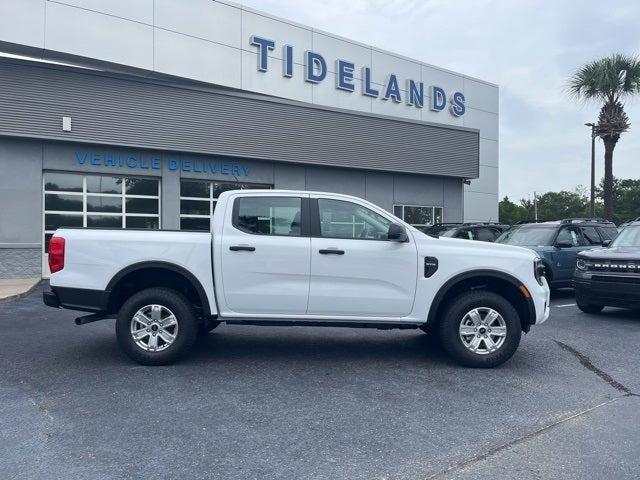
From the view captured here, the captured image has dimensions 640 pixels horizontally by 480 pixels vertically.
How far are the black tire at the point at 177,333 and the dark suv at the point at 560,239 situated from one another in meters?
8.53

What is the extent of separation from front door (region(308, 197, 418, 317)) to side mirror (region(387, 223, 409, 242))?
0.07 metres

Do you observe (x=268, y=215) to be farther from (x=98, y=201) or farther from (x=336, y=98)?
(x=336, y=98)

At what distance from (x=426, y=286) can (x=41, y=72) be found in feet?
43.6

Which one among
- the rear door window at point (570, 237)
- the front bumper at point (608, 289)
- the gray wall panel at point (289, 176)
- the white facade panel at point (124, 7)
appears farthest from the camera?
the gray wall panel at point (289, 176)

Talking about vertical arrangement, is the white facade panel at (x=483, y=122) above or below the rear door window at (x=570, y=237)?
above

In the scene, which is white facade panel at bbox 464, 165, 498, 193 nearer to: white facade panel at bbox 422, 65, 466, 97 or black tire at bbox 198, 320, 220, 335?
white facade panel at bbox 422, 65, 466, 97

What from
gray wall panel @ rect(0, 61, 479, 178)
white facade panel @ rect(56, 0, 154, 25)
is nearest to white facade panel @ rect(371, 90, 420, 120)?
gray wall panel @ rect(0, 61, 479, 178)

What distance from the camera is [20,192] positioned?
15125 mm

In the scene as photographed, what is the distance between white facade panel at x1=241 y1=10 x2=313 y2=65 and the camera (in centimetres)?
2042

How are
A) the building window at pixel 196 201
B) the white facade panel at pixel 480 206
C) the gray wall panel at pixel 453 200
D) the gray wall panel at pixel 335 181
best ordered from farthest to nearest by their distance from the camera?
the white facade panel at pixel 480 206, the gray wall panel at pixel 453 200, the gray wall panel at pixel 335 181, the building window at pixel 196 201

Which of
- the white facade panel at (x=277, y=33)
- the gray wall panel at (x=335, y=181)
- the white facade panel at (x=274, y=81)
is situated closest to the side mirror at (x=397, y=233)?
the gray wall panel at (x=335, y=181)

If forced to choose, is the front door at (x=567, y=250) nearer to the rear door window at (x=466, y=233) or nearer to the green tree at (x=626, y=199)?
the rear door window at (x=466, y=233)

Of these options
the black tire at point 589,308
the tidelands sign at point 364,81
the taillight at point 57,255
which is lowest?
the black tire at point 589,308

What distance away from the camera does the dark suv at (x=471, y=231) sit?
13898 mm
